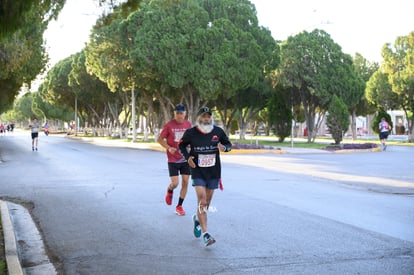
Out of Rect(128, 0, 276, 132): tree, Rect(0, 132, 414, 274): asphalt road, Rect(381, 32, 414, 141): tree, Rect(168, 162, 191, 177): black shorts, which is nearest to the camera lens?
Rect(0, 132, 414, 274): asphalt road

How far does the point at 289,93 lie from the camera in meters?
44.9

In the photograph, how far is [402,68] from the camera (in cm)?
4191

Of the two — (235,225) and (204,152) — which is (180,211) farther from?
(204,152)

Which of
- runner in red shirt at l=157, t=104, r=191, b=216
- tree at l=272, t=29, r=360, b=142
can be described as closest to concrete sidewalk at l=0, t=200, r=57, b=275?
runner in red shirt at l=157, t=104, r=191, b=216

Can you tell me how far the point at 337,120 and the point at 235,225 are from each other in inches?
1112

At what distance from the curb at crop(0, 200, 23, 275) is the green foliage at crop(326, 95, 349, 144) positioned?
28203 millimetres

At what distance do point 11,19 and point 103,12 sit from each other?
3378mm

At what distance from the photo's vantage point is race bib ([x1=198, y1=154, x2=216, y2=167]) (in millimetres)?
6879

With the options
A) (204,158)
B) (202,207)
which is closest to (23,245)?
(202,207)

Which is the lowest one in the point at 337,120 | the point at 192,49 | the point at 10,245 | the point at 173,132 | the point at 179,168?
the point at 10,245

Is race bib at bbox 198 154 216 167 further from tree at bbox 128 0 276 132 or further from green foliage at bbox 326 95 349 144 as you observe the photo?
green foliage at bbox 326 95 349 144

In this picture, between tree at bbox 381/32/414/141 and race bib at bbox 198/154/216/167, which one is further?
tree at bbox 381/32/414/141

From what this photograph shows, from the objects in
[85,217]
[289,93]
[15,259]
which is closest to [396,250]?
[15,259]

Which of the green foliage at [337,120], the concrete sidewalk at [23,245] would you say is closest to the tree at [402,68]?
the green foliage at [337,120]
